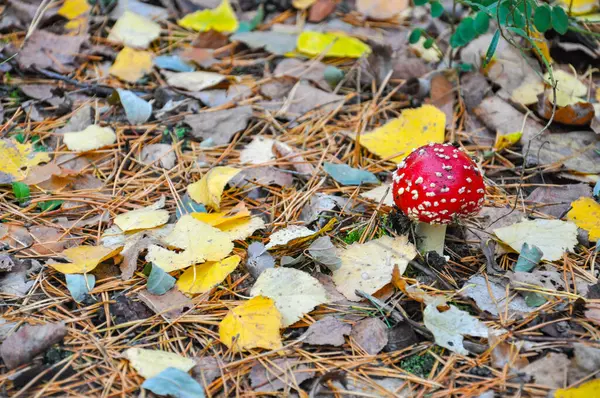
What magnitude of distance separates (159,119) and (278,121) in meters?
0.64

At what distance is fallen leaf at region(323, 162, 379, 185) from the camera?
113 inches

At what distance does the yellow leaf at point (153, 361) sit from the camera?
6.47 ft

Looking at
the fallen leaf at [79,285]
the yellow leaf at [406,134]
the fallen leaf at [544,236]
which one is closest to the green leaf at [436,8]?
the yellow leaf at [406,134]

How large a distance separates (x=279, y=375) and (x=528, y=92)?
2.19 metres

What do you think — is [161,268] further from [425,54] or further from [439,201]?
[425,54]

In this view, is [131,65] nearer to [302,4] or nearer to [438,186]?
[302,4]

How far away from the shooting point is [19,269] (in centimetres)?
236

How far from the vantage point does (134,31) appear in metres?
3.85

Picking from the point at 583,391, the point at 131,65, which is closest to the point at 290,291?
the point at 583,391

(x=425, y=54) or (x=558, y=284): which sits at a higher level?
(x=425, y=54)

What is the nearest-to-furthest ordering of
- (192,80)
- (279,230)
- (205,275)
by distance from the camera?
1. (205,275)
2. (279,230)
3. (192,80)

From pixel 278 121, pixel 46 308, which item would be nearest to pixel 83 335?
pixel 46 308

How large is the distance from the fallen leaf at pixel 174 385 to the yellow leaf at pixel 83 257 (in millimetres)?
616

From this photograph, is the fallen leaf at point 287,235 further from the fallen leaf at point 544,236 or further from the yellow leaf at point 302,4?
the yellow leaf at point 302,4
